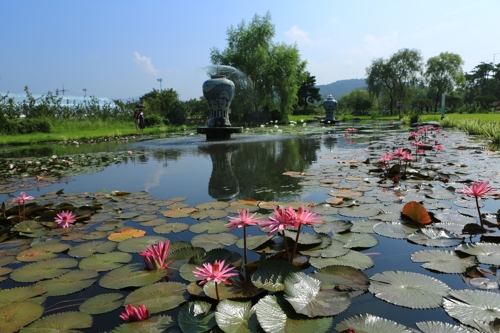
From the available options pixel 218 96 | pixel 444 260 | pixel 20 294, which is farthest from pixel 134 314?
pixel 218 96

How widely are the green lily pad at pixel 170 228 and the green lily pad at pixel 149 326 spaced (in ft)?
3.23

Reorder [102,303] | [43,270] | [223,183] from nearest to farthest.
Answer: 1. [102,303]
2. [43,270]
3. [223,183]

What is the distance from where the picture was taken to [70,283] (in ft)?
4.72

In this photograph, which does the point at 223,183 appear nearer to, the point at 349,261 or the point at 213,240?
the point at 213,240

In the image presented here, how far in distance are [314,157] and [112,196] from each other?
351cm

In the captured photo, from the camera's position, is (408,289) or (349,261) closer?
(408,289)

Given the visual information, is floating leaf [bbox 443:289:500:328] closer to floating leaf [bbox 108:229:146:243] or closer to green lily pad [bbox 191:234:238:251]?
green lily pad [bbox 191:234:238:251]

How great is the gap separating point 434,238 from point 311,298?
103cm

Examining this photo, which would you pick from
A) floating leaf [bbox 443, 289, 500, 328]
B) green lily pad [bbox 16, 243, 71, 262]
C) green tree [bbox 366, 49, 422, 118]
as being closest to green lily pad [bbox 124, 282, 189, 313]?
green lily pad [bbox 16, 243, 71, 262]

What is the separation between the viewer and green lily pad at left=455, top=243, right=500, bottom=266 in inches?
57.1

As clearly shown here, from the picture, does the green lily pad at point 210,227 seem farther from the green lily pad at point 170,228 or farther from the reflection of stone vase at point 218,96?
the reflection of stone vase at point 218,96

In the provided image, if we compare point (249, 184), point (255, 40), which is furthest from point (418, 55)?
point (249, 184)

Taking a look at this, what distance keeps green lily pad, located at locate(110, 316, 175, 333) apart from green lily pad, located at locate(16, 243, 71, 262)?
97 centimetres

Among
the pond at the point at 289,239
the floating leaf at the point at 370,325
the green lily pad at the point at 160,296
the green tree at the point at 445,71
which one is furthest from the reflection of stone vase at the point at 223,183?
the green tree at the point at 445,71
